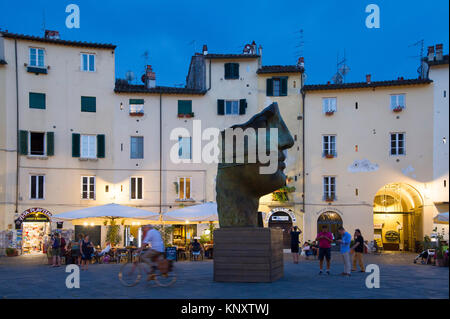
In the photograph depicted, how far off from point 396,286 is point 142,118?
1045 inches

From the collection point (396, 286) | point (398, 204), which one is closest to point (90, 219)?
point (396, 286)

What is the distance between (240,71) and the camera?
1507 inches

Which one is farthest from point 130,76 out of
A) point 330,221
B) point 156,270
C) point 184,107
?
point 156,270

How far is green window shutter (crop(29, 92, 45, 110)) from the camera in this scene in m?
35.1

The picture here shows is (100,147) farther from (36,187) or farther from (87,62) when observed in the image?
(87,62)

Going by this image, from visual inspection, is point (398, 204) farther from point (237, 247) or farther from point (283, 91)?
point (237, 247)

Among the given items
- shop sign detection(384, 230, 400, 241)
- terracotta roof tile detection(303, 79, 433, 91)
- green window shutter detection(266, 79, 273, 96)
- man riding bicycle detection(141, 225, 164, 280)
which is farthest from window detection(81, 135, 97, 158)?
man riding bicycle detection(141, 225, 164, 280)

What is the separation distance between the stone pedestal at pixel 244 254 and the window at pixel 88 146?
78.4ft

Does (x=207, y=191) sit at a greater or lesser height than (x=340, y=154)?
lesser

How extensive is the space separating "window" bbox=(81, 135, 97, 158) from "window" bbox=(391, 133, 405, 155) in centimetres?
1938

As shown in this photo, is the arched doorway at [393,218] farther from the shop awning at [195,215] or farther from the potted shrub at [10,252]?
the potted shrub at [10,252]

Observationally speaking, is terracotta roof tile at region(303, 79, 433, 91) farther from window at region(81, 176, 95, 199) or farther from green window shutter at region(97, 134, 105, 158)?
window at region(81, 176, 95, 199)

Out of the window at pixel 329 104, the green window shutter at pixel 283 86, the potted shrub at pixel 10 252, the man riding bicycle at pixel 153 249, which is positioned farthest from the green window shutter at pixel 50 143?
the man riding bicycle at pixel 153 249

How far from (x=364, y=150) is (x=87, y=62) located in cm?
1917
